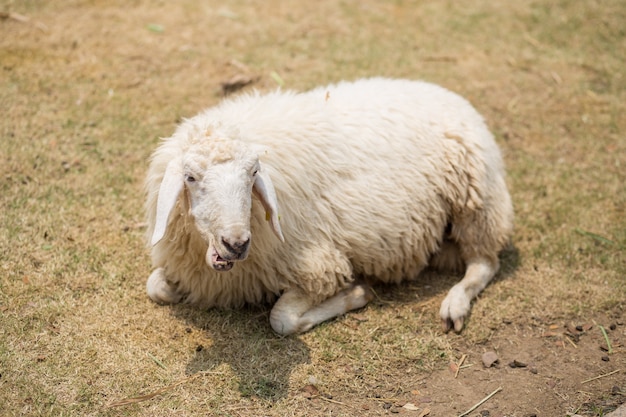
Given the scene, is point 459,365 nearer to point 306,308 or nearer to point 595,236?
point 306,308

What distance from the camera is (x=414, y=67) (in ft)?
23.6

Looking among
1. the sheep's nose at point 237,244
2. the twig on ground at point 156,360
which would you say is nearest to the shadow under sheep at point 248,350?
the twig on ground at point 156,360

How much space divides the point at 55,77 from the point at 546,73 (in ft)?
16.0

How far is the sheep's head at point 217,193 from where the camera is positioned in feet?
11.7

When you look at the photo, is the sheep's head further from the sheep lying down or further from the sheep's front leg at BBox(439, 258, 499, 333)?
the sheep's front leg at BBox(439, 258, 499, 333)

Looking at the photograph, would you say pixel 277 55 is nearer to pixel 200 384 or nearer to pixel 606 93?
pixel 606 93

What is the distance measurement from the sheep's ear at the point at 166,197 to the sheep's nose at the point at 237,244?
0.36 meters

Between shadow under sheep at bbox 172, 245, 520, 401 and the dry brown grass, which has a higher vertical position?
the dry brown grass

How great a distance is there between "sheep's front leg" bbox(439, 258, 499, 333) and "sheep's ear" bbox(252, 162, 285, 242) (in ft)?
4.21

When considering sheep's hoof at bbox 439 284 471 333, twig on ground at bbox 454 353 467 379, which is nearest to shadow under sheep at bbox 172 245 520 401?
sheep's hoof at bbox 439 284 471 333

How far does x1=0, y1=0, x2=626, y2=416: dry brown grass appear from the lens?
389 cm

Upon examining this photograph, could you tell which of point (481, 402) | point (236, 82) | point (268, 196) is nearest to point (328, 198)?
point (268, 196)

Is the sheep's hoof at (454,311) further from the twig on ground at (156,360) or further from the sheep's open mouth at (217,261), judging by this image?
the twig on ground at (156,360)

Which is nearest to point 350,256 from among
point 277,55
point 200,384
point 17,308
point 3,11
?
point 200,384
